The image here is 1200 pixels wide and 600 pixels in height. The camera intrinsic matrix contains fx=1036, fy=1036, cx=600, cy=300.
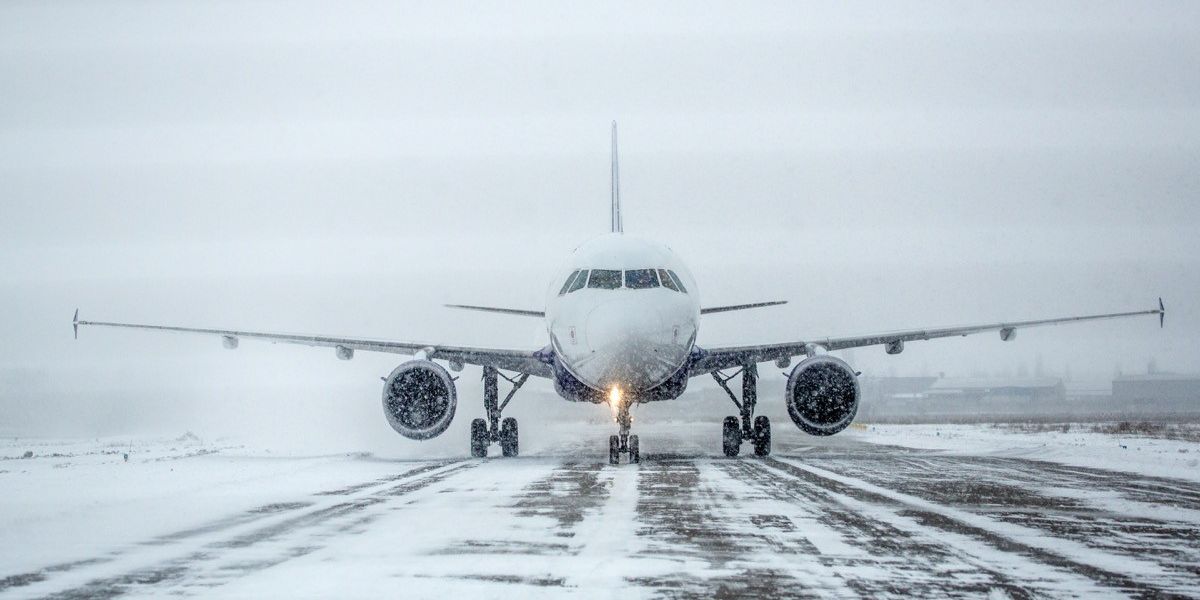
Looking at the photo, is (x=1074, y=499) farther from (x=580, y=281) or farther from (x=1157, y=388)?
(x=1157, y=388)

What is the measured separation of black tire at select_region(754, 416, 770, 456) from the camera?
2400 centimetres

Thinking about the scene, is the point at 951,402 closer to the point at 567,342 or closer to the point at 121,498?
the point at 567,342

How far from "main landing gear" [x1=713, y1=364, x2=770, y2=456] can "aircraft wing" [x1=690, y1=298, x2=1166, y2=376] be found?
1.37ft

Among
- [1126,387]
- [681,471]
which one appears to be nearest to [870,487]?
[681,471]

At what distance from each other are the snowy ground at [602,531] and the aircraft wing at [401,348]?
3.94 m

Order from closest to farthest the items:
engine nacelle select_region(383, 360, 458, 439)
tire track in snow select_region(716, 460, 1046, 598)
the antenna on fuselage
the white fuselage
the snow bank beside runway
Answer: tire track in snow select_region(716, 460, 1046, 598), the white fuselage, the snow bank beside runway, engine nacelle select_region(383, 360, 458, 439), the antenna on fuselage

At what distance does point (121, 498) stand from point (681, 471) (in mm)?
9081

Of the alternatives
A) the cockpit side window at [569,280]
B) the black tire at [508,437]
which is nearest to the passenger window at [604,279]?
the cockpit side window at [569,280]

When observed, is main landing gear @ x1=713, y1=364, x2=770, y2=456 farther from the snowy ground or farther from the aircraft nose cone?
the aircraft nose cone

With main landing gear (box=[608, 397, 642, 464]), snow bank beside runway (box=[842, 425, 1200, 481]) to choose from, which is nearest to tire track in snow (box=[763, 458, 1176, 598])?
main landing gear (box=[608, 397, 642, 464])

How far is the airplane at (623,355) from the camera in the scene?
1892 centimetres

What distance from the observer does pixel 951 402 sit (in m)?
125

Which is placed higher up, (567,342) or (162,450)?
(567,342)

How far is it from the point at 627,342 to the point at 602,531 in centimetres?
844
